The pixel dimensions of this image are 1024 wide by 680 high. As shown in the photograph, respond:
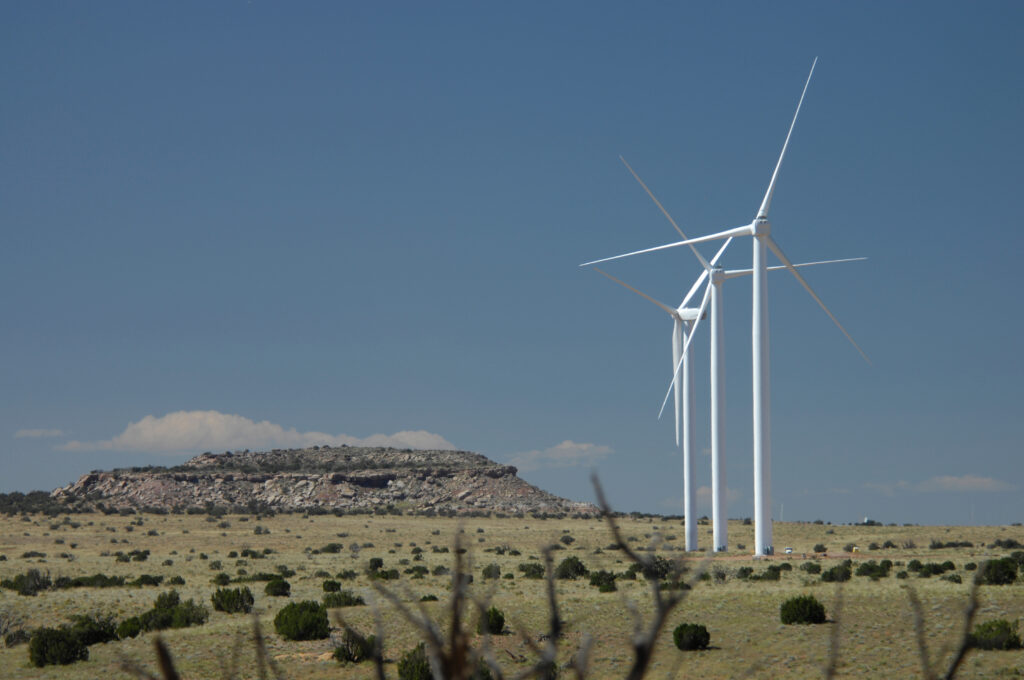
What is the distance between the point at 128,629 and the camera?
38781mm

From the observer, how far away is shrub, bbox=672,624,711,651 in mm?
34812

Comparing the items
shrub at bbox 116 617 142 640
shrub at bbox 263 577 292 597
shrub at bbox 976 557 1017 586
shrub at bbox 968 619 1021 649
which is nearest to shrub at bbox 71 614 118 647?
shrub at bbox 116 617 142 640

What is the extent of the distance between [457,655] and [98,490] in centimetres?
18508

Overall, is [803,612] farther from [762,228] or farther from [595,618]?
[762,228]

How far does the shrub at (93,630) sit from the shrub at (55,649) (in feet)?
3.39

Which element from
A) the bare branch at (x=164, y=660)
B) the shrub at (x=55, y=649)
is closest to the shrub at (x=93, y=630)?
the shrub at (x=55, y=649)

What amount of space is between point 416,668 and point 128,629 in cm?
1491

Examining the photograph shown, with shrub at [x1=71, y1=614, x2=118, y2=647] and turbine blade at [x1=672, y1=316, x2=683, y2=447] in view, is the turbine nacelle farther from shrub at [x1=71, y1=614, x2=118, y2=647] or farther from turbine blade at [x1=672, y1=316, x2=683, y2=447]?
shrub at [x1=71, y1=614, x2=118, y2=647]

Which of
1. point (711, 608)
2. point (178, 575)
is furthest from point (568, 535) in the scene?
point (711, 608)

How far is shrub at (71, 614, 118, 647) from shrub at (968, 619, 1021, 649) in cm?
3149

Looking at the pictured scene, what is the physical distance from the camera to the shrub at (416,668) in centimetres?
2998

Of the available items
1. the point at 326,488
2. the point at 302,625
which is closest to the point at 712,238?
the point at 302,625

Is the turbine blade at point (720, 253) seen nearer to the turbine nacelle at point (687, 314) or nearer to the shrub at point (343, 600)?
the turbine nacelle at point (687, 314)

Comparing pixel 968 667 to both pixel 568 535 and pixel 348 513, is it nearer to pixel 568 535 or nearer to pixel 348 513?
pixel 568 535
